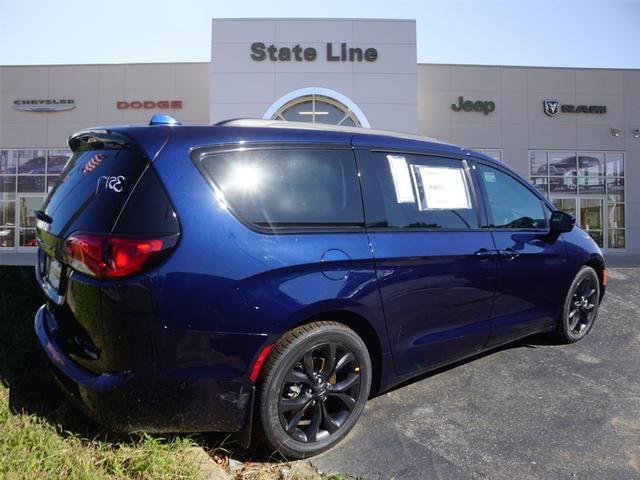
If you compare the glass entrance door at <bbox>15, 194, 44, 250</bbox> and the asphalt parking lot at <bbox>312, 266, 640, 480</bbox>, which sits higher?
the glass entrance door at <bbox>15, 194, 44, 250</bbox>

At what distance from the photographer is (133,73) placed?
19219 millimetres

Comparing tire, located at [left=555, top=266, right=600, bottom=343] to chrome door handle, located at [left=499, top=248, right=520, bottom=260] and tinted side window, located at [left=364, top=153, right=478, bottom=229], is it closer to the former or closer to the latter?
chrome door handle, located at [left=499, top=248, right=520, bottom=260]

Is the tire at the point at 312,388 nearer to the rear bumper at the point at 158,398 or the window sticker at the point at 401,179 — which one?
the rear bumper at the point at 158,398

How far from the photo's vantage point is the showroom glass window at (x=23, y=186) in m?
19.7

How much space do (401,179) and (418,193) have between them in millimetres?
166

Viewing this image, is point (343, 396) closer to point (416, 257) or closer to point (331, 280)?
point (331, 280)

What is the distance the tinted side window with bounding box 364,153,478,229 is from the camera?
283cm

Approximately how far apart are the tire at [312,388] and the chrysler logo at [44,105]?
68.8ft

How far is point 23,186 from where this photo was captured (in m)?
19.9

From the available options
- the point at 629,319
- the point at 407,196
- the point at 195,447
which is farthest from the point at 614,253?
the point at 195,447

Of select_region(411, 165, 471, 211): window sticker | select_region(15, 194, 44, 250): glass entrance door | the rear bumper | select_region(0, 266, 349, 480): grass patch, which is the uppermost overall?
select_region(15, 194, 44, 250): glass entrance door

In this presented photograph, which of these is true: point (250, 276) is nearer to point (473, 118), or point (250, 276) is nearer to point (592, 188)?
point (473, 118)

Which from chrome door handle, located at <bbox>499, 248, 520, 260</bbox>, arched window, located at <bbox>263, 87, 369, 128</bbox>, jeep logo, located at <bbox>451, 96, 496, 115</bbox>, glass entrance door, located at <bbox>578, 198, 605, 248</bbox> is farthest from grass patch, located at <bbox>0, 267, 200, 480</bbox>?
glass entrance door, located at <bbox>578, 198, 605, 248</bbox>

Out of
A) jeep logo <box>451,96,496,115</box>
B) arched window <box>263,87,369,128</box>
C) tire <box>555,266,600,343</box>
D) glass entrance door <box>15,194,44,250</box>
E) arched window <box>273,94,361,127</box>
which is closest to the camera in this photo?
tire <box>555,266,600,343</box>
